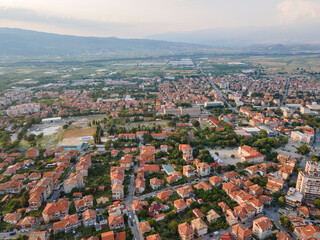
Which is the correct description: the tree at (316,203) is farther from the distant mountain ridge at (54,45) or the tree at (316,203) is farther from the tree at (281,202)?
the distant mountain ridge at (54,45)

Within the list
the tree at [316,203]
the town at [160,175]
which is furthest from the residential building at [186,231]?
the tree at [316,203]

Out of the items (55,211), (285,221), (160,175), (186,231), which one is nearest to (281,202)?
(285,221)

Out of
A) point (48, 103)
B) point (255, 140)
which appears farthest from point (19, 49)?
point (255, 140)

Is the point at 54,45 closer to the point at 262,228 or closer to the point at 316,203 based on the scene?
the point at 262,228

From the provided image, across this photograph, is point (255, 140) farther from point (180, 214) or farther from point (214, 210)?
point (180, 214)

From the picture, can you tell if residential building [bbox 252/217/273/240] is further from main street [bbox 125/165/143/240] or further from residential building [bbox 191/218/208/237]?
main street [bbox 125/165/143/240]
